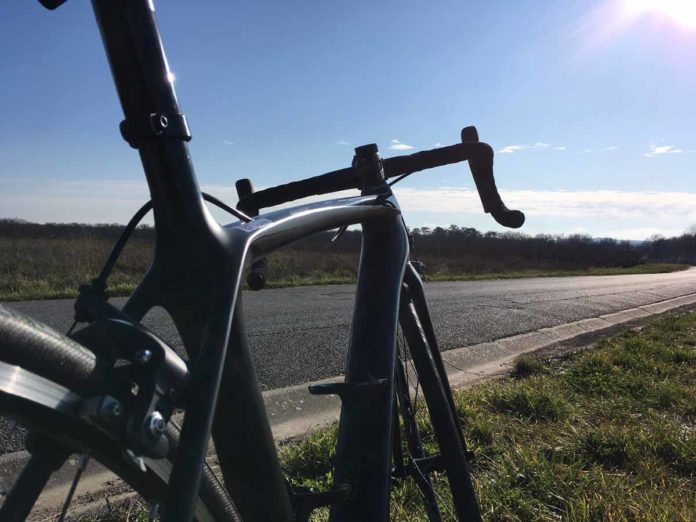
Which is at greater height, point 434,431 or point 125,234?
point 125,234

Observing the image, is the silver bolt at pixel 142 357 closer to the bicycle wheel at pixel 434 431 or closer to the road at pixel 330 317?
the bicycle wheel at pixel 434 431

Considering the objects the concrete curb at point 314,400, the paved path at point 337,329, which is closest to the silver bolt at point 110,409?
the concrete curb at point 314,400

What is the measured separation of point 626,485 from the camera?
8.06ft

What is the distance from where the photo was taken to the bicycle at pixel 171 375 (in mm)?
727

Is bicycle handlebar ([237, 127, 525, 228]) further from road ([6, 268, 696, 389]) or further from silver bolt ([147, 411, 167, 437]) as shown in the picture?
road ([6, 268, 696, 389])

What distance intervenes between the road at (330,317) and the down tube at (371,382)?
279cm

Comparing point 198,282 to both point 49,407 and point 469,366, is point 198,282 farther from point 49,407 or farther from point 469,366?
point 469,366

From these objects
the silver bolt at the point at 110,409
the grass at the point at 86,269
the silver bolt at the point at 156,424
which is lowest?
the silver bolt at the point at 156,424

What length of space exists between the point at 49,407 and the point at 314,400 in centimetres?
338

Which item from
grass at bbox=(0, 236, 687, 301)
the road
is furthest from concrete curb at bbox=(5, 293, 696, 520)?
grass at bbox=(0, 236, 687, 301)

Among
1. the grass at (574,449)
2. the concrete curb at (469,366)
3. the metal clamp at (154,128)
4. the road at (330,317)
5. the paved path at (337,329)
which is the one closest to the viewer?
the metal clamp at (154,128)

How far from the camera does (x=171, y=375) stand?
2.69 ft

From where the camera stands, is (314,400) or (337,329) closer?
(314,400)

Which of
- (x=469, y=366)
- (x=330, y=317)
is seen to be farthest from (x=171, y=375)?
(x=330, y=317)
